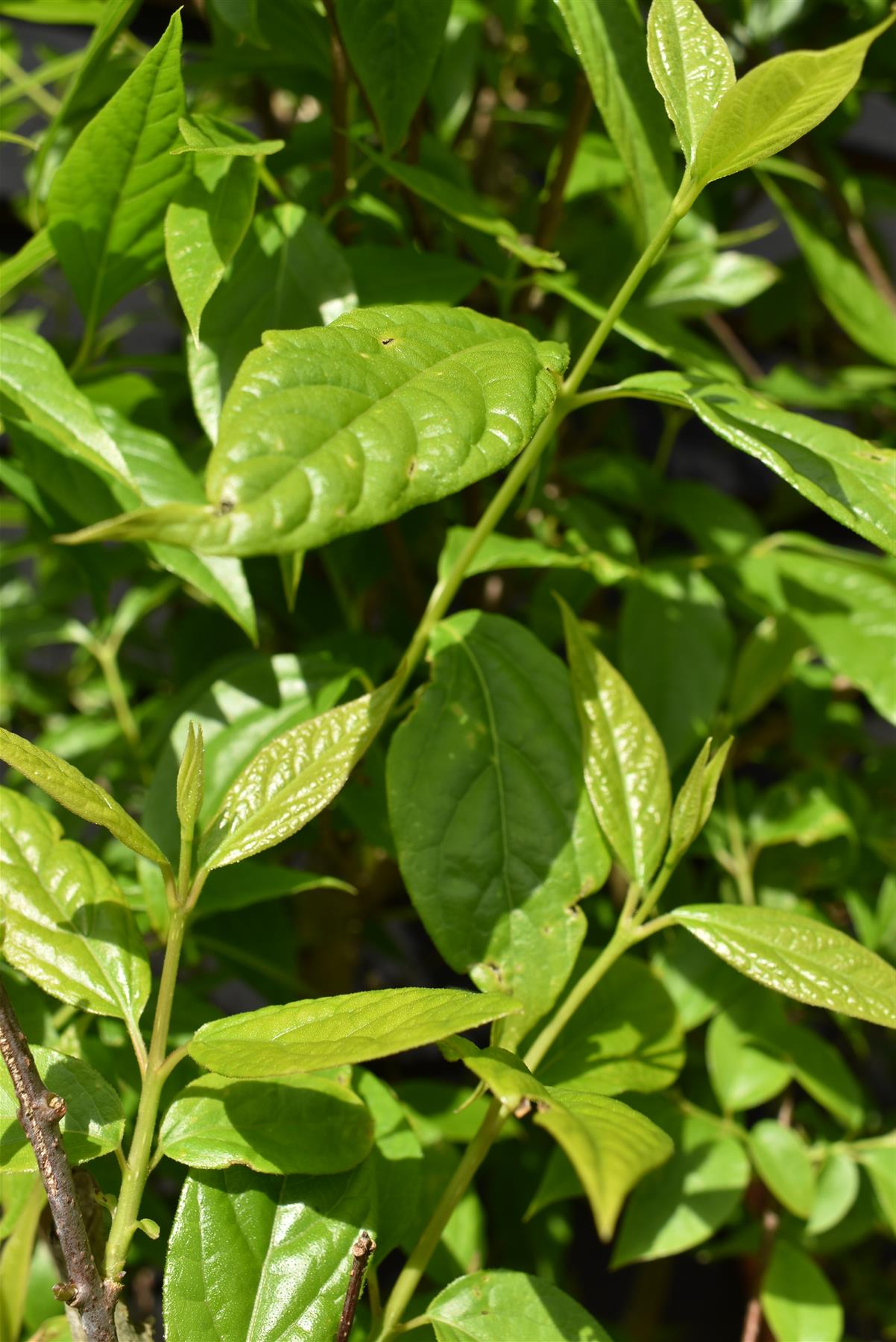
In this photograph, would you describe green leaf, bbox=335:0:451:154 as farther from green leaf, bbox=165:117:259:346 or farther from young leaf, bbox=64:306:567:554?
young leaf, bbox=64:306:567:554

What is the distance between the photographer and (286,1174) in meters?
0.40

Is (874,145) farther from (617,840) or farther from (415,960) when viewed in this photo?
(617,840)

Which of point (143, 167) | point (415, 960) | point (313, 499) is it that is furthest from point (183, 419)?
point (313, 499)

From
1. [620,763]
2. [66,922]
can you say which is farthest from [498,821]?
[66,922]

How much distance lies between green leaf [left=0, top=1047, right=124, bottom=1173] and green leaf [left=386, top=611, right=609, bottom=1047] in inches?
5.1

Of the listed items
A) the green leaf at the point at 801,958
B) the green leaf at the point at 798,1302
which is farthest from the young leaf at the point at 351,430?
the green leaf at the point at 798,1302

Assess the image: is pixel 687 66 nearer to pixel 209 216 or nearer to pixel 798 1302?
pixel 209 216

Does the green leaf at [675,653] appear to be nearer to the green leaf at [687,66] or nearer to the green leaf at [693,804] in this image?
Result: the green leaf at [693,804]

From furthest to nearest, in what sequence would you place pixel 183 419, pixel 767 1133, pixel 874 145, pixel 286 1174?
1. pixel 874 145
2. pixel 183 419
3. pixel 767 1133
4. pixel 286 1174

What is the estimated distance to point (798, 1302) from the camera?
2.06 ft

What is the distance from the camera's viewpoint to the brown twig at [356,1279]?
13.6 inches

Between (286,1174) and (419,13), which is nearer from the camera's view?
(286,1174)

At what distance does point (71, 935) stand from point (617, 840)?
0.71 feet

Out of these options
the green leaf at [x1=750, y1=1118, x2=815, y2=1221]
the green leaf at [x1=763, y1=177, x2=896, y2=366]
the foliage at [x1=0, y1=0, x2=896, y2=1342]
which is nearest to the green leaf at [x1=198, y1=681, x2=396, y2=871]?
the foliage at [x1=0, y1=0, x2=896, y2=1342]
